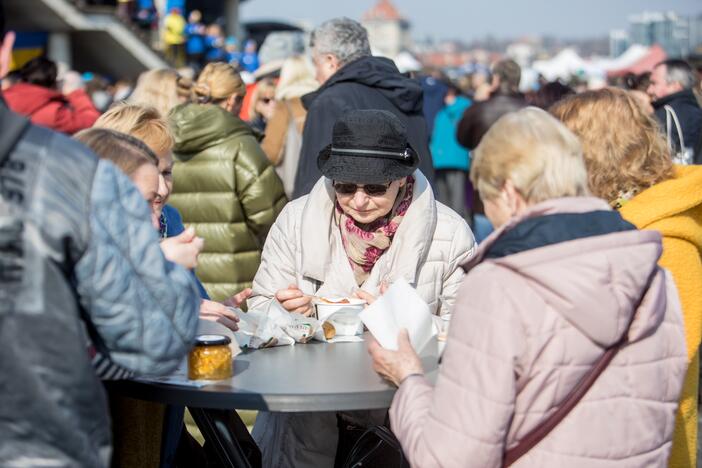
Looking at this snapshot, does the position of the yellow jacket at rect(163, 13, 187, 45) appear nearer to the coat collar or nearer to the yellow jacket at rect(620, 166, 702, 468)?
the coat collar

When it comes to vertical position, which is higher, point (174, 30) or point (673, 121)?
point (673, 121)

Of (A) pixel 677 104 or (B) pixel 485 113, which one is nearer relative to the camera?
(A) pixel 677 104

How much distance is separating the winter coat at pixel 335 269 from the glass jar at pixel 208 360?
0.90 metres

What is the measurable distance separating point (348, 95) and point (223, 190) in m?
0.94

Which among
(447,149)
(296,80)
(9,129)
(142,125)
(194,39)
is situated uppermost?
(9,129)

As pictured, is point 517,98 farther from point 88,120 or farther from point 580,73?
point 580,73

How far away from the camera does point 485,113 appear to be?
8.97 meters

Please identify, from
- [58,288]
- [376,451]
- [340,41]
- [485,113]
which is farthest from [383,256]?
[485,113]

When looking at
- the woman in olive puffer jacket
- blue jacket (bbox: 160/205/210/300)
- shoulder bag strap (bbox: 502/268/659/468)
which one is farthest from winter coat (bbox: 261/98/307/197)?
shoulder bag strap (bbox: 502/268/659/468)

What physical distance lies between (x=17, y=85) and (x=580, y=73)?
2637 cm

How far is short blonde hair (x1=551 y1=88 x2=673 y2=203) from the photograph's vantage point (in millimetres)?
3125

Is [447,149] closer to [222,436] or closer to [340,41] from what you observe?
[340,41]

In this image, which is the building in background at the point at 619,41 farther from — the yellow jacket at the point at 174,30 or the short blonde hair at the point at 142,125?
the short blonde hair at the point at 142,125

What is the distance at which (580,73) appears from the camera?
104 ft
